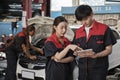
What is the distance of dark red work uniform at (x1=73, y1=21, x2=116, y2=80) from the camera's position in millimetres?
3447

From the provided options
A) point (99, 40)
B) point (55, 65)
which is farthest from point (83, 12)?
point (55, 65)

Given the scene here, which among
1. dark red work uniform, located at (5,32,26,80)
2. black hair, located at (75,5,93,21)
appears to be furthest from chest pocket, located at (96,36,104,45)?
dark red work uniform, located at (5,32,26,80)

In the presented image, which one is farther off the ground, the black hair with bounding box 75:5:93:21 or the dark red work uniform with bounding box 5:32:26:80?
the black hair with bounding box 75:5:93:21

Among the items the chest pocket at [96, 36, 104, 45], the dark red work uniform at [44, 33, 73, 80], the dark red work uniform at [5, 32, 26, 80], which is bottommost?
the dark red work uniform at [5, 32, 26, 80]

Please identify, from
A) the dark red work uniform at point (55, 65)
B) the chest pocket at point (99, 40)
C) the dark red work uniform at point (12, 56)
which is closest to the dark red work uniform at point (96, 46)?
the chest pocket at point (99, 40)

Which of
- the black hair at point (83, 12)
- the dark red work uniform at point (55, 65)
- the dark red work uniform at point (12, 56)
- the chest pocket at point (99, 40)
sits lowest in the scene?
the dark red work uniform at point (12, 56)

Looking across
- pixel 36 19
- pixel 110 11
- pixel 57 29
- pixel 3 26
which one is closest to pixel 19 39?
pixel 36 19

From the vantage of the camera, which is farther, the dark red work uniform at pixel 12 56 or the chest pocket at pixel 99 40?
the dark red work uniform at pixel 12 56

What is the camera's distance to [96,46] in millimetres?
3445

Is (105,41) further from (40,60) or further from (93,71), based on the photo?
(40,60)

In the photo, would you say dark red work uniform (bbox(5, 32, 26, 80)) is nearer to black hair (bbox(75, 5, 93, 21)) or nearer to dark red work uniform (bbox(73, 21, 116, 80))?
dark red work uniform (bbox(73, 21, 116, 80))

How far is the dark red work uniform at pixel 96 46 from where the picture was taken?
3.45m

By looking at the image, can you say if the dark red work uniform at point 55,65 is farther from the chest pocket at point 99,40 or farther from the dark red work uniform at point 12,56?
the dark red work uniform at point 12,56

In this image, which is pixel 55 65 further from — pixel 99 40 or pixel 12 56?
pixel 12 56
